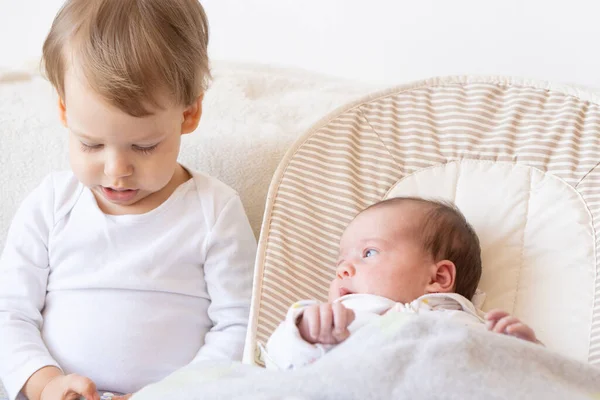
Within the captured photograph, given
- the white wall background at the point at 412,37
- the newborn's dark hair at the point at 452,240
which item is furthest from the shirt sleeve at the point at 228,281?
the white wall background at the point at 412,37

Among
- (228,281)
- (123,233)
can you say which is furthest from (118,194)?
(228,281)

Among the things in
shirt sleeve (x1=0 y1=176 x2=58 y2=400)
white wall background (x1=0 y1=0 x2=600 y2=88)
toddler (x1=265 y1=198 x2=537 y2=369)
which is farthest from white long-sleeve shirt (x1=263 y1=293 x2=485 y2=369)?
white wall background (x1=0 y1=0 x2=600 y2=88)

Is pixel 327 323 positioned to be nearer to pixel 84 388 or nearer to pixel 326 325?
pixel 326 325

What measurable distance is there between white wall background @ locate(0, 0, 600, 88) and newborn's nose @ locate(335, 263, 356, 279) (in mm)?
771

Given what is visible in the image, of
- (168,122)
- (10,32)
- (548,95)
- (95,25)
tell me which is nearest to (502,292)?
(548,95)

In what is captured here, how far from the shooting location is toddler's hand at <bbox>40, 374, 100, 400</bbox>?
3.80ft

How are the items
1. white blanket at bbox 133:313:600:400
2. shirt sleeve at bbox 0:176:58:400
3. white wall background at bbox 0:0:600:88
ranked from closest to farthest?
1. white blanket at bbox 133:313:600:400
2. shirt sleeve at bbox 0:176:58:400
3. white wall background at bbox 0:0:600:88

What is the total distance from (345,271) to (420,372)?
0.98 ft

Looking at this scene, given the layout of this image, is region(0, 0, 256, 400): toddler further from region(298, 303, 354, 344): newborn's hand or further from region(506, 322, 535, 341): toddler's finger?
region(506, 322, 535, 341): toddler's finger

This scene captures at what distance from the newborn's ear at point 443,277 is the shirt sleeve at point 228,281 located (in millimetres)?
298

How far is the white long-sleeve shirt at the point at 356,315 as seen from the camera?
100cm

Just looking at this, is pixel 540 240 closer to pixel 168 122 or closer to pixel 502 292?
pixel 502 292

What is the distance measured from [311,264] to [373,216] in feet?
0.42

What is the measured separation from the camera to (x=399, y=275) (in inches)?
44.4
